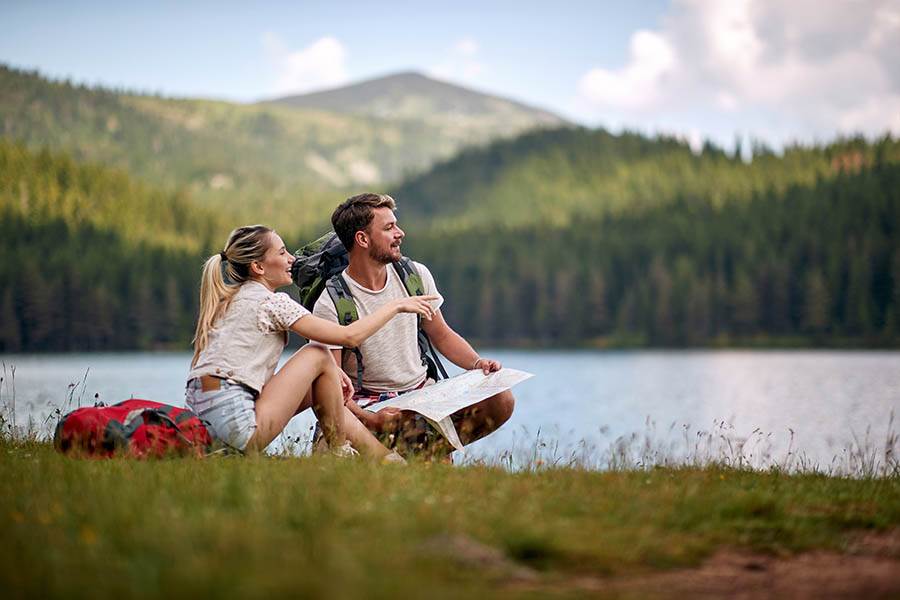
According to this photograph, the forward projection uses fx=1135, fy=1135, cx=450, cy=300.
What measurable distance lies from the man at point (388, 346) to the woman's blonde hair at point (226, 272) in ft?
3.26

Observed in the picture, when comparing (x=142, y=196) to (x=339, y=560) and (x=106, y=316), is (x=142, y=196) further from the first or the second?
(x=339, y=560)

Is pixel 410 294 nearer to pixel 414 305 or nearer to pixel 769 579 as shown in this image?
pixel 414 305

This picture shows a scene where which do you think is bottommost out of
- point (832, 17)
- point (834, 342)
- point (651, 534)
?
point (834, 342)

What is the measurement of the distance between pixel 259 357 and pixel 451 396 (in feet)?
5.52

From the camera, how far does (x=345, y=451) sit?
8531mm

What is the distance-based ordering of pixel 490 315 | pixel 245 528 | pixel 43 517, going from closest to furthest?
pixel 245 528 → pixel 43 517 → pixel 490 315

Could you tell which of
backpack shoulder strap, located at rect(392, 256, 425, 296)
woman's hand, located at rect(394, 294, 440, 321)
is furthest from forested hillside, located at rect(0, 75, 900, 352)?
woman's hand, located at rect(394, 294, 440, 321)

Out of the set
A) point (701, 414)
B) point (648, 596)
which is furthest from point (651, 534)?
point (701, 414)

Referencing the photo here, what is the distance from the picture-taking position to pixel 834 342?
112m

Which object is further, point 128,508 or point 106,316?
point 106,316

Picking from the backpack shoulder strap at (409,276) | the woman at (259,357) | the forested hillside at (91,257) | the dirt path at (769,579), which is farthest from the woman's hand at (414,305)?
the forested hillside at (91,257)

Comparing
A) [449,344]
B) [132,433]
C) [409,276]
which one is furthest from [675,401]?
[132,433]

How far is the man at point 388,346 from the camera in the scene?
9.40 meters

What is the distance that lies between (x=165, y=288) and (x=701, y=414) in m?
89.4
